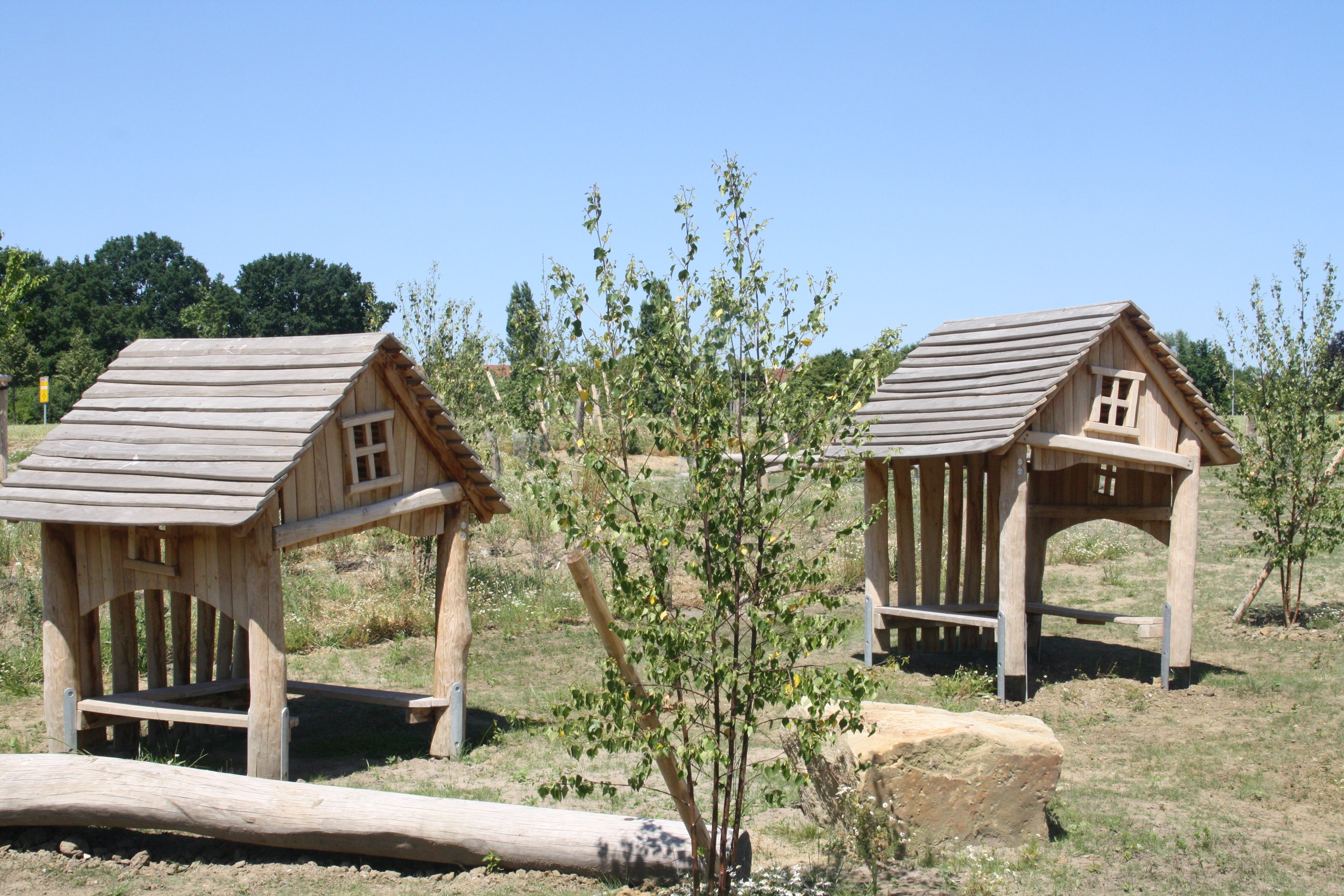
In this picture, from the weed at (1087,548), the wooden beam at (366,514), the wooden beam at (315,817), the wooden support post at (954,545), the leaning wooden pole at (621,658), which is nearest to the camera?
the leaning wooden pole at (621,658)

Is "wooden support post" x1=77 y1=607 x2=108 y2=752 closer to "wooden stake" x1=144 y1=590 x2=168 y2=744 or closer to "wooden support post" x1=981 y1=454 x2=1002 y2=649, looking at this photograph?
"wooden stake" x1=144 y1=590 x2=168 y2=744

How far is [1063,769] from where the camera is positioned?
891 cm

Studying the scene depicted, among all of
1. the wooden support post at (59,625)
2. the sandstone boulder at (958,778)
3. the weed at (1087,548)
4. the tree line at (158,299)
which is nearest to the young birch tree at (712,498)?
the sandstone boulder at (958,778)

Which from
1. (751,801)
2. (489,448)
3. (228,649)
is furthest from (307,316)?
(751,801)

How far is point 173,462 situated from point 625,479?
14.1 feet

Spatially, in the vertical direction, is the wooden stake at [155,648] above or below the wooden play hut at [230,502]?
below

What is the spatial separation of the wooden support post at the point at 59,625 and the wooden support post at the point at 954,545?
28.6 ft

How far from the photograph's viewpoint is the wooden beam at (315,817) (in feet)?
21.5

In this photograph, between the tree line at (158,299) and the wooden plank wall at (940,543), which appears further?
the tree line at (158,299)

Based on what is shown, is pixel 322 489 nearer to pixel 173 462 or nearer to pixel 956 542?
pixel 173 462

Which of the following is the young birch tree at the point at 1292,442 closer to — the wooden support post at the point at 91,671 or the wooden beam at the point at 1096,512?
the wooden beam at the point at 1096,512

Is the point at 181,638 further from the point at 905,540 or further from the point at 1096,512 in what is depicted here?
the point at 1096,512

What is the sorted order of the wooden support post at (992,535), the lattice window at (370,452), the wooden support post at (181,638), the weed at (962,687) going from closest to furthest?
the lattice window at (370,452)
the wooden support post at (181,638)
the weed at (962,687)
the wooden support post at (992,535)

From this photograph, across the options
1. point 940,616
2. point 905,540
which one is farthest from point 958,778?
point 905,540
